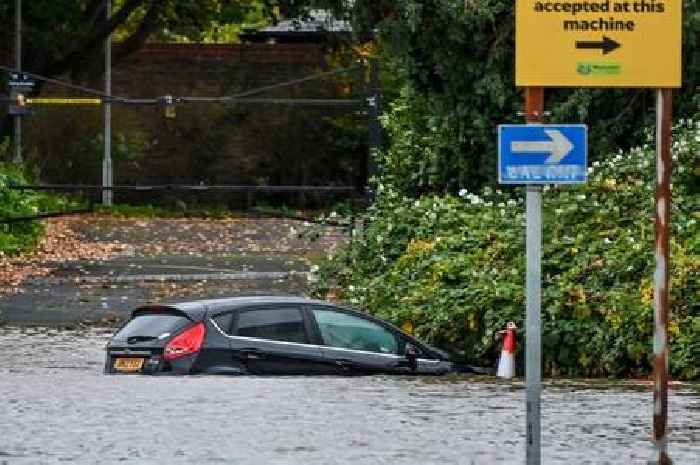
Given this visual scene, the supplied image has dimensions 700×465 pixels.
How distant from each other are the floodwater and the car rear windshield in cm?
107

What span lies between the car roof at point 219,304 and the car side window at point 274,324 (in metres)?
0.10

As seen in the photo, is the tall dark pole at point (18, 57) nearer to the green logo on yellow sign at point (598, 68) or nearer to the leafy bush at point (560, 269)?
the leafy bush at point (560, 269)

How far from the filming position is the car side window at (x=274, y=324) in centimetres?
2027

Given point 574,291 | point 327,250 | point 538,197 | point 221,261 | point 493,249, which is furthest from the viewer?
point 327,250

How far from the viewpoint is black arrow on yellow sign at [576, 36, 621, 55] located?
484 inches

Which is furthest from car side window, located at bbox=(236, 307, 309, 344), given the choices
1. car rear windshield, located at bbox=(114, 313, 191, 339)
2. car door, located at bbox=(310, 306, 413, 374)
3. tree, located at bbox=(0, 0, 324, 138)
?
tree, located at bbox=(0, 0, 324, 138)

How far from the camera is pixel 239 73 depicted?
50.3 metres

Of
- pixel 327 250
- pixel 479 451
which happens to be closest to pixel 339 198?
pixel 327 250

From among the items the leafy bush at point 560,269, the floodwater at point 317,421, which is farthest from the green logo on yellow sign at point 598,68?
the leafy bush at point 560,269

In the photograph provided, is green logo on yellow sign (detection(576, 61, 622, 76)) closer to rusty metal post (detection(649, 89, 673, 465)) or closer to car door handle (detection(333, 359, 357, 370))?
rusty metal post (detection(649, 89, 673, 465))

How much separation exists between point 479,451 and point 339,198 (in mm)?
32430

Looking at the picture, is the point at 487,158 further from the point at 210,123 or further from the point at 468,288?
the point at 210,123

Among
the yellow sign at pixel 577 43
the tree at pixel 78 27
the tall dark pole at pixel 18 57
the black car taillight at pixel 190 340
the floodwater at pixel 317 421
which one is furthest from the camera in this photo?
the tree at pixel 78 27

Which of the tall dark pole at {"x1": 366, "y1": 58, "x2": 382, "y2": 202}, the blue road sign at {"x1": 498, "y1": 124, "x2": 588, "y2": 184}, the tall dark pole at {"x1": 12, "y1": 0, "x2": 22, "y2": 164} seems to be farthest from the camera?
the tall dark pole at {"x1": 12, "y1": 0, "x2": 22, "y2": 164}
